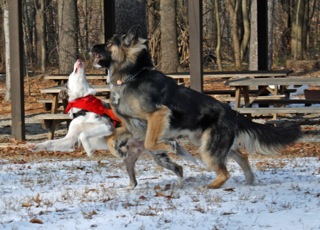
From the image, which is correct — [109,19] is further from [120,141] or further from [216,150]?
[216,150]

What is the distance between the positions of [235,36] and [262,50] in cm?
1404

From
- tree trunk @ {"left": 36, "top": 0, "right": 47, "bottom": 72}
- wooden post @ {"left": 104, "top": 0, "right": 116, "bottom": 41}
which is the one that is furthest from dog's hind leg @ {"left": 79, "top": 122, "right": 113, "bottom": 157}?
tree trunk @ {"left": 36, "top": 0, "right": 47, "bottom": 72}

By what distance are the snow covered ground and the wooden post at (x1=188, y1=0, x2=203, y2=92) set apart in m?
3.34

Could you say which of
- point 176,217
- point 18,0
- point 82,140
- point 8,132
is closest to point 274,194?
point 176,217

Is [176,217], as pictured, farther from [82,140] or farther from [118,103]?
[82,140]

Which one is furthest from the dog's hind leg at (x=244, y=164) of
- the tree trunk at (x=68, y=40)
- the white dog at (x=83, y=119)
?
the tree trunk at (x=68, y=40)

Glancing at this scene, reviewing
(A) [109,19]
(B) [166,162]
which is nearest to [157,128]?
(B) [166,162]

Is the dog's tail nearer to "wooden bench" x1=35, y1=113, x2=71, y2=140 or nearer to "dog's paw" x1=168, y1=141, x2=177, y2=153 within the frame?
"dog's paw" x1=168, y1=141, x2=177, y2=153

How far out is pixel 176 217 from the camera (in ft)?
19.6

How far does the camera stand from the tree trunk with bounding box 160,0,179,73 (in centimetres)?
2505

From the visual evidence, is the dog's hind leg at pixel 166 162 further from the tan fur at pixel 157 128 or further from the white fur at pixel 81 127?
the white fur at pixel 81 127

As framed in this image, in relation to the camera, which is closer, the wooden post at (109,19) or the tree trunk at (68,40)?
the wooden post at (109,19)

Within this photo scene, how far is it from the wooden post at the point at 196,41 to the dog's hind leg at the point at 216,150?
501 cm

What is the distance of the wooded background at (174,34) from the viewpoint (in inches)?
986
